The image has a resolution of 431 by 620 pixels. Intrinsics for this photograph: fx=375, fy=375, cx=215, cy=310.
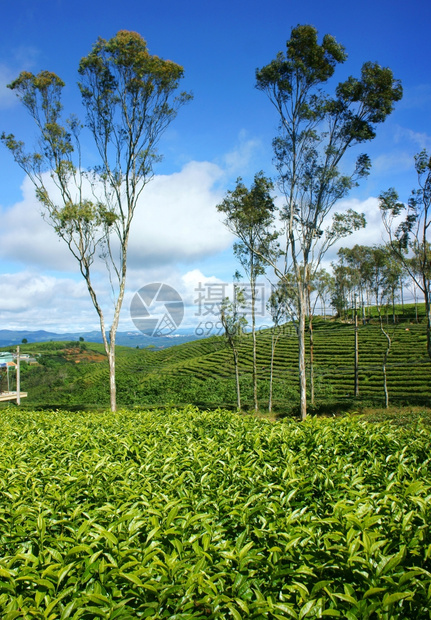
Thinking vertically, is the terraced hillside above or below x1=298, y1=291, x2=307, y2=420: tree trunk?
below

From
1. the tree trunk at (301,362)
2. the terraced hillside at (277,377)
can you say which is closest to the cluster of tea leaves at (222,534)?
the tree trunk at (301,362)

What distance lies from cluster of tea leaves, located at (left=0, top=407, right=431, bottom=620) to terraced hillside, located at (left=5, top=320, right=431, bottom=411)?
642 inches

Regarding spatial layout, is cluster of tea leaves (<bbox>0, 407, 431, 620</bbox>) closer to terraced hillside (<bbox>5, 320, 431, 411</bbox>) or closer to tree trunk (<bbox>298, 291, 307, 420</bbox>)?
tree trunk (<bbox>298, 291, 307, 420</bbox>)

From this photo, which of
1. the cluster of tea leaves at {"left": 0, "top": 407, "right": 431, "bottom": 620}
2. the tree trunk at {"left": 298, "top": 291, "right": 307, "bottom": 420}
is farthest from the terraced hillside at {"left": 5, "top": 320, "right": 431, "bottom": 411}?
the cluster of tea leaves at {"left": 0, "top": 407, "right": 431, "bottom": 620}

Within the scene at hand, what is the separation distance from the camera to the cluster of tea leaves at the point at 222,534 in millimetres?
1551

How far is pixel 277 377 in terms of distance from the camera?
1220 inches

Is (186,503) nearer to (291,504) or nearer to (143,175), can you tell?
(291,504)

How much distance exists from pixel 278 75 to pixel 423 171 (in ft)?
24.0

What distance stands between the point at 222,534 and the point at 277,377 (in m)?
29.7

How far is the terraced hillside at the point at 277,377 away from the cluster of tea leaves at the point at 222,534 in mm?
16300

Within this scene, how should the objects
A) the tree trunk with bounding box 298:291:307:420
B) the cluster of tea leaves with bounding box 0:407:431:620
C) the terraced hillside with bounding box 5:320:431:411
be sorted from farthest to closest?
the terraced hillside with bounding box 5:320:431:411 < the tree trunk with bounding box 298:291:307:420 < the cluster of tea leaves with bounding box 0:407:431:620

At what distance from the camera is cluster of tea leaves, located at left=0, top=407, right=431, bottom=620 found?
1551 mm

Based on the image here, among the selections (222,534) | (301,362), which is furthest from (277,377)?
(222,534)

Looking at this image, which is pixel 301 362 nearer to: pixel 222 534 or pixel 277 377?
pixel 222 534
